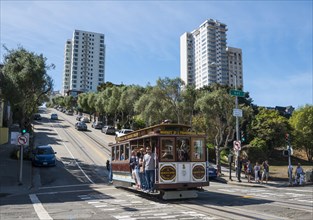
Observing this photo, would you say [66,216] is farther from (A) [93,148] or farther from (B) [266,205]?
(A) [93,148]

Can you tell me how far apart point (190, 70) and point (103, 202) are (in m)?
183

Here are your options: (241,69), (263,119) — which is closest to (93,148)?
(263,119)

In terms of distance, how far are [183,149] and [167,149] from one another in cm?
73

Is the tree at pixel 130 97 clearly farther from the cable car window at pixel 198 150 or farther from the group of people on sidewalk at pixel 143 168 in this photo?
the cable car window at pixel 198 150

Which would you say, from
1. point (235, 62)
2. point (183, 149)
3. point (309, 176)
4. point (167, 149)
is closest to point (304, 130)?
point (309, 176)

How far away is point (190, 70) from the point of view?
193m

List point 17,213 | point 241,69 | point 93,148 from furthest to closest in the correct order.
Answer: point 241,69, point 93,148, point 17,213

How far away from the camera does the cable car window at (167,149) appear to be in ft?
45.9

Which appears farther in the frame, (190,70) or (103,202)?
(190,70)

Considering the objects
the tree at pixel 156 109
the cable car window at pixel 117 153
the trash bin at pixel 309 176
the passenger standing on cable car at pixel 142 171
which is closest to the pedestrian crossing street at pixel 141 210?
the passenger standing on cable car at pixel 142 171

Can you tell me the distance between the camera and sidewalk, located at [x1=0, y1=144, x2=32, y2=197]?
19381mm

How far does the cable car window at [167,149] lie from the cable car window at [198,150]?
3.02ft

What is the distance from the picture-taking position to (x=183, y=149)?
1444cm

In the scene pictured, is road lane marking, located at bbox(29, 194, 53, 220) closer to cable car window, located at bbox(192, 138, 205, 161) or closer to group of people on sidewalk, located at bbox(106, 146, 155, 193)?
group of people on sidewalk, located at bbox(106, 146, 155, 193)
